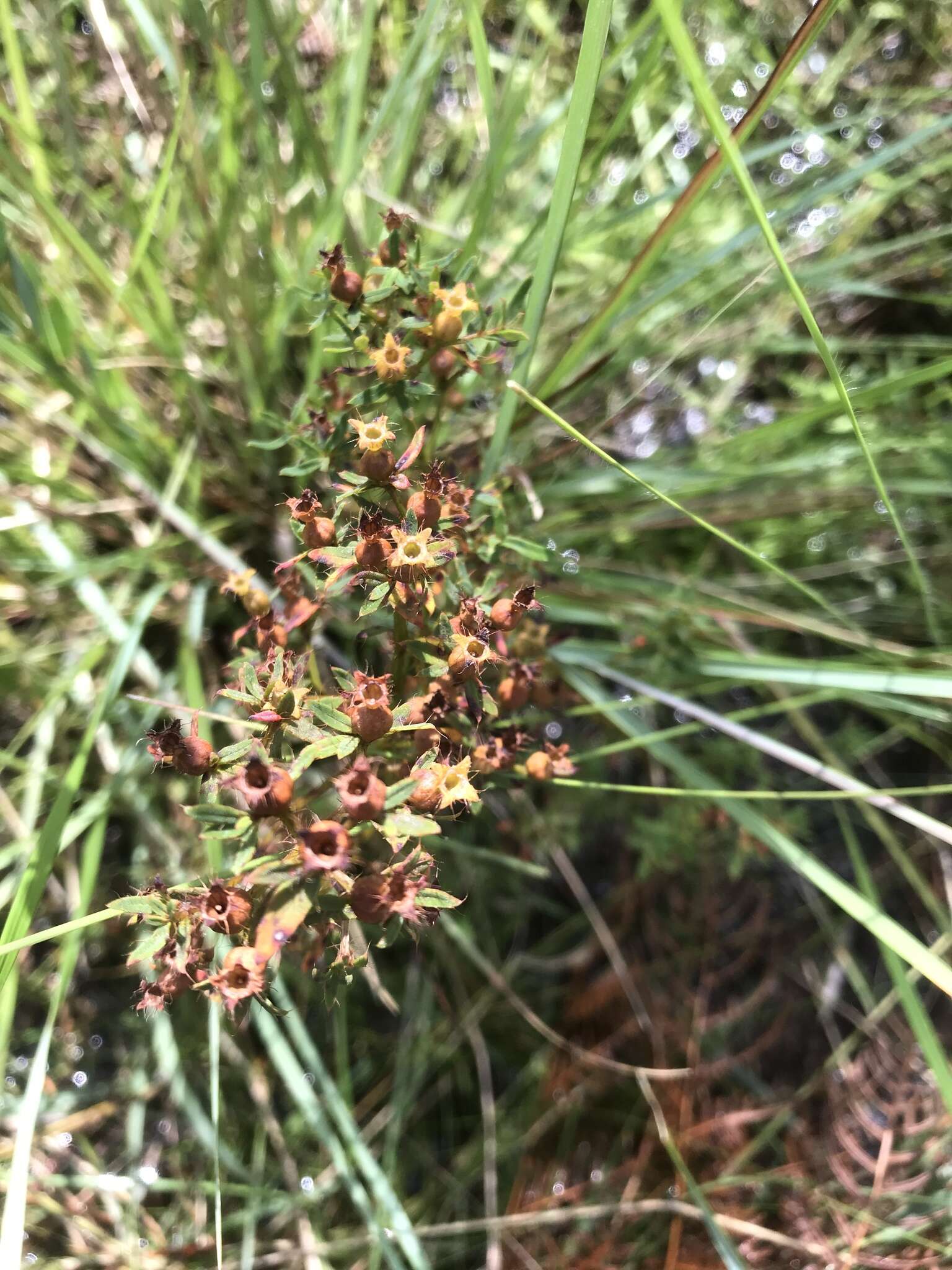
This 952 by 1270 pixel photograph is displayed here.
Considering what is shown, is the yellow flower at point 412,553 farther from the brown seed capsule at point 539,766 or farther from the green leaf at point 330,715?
the brown seed capsule at point 539,766

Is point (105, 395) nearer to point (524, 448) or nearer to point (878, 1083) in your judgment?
point (524, 448)

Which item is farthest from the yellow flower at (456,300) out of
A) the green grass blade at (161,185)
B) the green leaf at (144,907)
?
the green leaf at (144,907)

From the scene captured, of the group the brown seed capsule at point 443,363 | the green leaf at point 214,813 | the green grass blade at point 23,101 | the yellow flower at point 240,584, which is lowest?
the green leaf at point 214,813

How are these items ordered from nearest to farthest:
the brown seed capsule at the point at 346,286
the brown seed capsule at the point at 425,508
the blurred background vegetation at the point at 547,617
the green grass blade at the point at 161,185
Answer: the brown seed capsule at the point at 425,508 → the brown seed capsule at the point at 346,286 → the green grass blade at the point at 161,185 → the blurred background vegetation at the point at 547,617

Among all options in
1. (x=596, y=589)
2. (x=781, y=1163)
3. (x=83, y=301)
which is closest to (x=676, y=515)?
(x=596, y=589)

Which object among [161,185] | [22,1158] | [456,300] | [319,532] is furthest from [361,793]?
[161,185]
